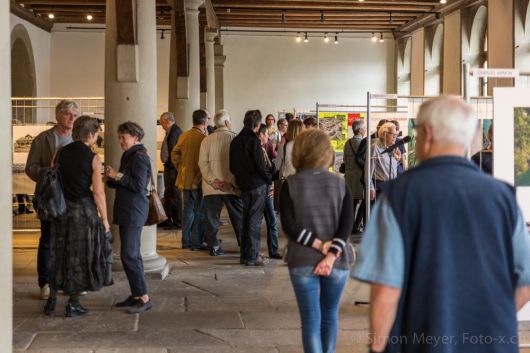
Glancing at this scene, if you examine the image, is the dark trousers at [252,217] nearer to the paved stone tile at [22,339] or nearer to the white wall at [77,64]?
the paved stone tile at [22,339]

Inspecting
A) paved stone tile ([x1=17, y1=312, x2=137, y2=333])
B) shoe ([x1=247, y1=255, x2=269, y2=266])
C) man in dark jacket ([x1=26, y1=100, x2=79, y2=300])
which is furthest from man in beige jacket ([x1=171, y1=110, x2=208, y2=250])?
paved stone tile ([x1=17, y1=312, x2=137, y2=333])

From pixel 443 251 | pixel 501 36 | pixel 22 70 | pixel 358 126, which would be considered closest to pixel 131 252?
pixel 443 251

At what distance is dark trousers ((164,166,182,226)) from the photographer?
10.3m

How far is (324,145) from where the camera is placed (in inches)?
153

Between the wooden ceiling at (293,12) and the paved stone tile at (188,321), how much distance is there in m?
12.4

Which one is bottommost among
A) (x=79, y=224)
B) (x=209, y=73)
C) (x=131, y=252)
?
(x=131, y=252)

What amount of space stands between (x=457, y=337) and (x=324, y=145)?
5.66 ft

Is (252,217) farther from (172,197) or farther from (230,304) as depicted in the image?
(172,197)

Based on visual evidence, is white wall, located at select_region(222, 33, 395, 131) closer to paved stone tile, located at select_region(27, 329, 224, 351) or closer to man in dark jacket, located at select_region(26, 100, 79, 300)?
man in dark jacket, located at select_region(26, 100, 79, 300)

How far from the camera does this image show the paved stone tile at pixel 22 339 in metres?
4.94

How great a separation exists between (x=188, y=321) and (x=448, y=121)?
3.65 meters

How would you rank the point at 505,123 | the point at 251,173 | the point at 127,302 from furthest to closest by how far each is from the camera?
1. the point at 251,173
2. the point at 127,302
3. the point at 505,123

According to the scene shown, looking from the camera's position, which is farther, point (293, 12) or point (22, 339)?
point (293, 12)

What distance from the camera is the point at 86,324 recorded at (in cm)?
550
